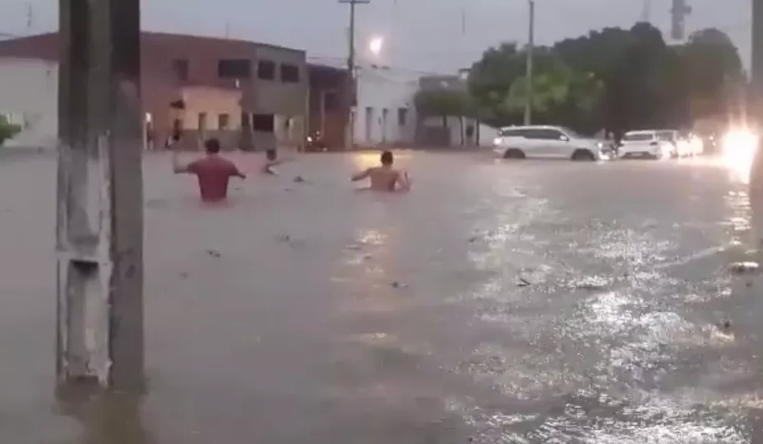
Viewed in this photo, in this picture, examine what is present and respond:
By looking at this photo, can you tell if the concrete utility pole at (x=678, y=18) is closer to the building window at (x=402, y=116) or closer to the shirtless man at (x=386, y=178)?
the building window at (x=402, y=116)

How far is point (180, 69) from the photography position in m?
51.8

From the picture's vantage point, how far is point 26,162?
31094mm

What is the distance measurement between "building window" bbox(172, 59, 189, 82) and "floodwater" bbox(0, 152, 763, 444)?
3712 cm

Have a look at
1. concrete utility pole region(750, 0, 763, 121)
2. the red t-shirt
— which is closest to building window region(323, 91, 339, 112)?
the red t-shirt

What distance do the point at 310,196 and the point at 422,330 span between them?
41.6 feet

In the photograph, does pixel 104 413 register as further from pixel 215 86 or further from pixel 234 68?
pixel 234 68

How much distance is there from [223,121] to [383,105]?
1288cm

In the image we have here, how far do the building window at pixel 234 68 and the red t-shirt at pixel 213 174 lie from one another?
117 feet

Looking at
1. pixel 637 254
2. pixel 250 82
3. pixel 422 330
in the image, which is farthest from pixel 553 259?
pixel 250 82

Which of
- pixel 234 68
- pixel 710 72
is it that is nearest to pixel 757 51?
pixel 234 68

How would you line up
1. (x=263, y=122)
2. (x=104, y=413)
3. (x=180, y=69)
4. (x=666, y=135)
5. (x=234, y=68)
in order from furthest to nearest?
1. (x=263, y=122)
2. (x=234, y=68)
3. (x=180, y=69)
4. (x=666, y=135)
5. (x=104, y=413)

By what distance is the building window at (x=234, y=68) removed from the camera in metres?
52.7

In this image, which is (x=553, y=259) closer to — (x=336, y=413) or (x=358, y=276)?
(x=358, y=276)

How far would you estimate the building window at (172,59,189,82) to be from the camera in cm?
5153
